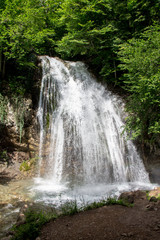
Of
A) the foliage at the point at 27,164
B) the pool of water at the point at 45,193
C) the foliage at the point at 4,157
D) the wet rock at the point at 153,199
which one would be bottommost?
the pool of water at the point at 45,193

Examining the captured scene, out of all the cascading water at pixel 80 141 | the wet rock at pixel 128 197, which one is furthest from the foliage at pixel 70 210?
the cascading water at pixel 80 141

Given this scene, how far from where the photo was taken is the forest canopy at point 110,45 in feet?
26.8

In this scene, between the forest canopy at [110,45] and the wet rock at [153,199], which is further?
the forest canopy at [110,45]

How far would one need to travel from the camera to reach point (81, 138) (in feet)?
29.7

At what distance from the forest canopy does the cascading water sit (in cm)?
120

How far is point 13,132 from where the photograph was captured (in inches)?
342

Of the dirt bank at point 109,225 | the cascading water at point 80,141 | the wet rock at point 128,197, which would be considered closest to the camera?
the dirt bank at point 109,225

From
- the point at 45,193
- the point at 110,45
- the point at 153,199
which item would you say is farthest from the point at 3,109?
the point at 110,45

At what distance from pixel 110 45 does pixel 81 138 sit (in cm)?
765

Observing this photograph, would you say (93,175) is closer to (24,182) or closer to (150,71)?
(24,182)

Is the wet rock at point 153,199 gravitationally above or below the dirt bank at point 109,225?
above

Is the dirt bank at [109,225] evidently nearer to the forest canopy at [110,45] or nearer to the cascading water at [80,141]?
the cascading water at [80,141]

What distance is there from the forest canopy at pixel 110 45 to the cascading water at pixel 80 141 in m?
1.20

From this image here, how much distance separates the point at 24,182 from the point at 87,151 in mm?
3405
